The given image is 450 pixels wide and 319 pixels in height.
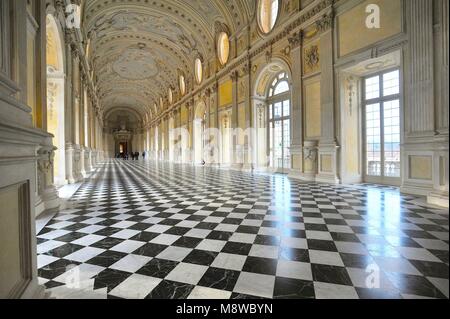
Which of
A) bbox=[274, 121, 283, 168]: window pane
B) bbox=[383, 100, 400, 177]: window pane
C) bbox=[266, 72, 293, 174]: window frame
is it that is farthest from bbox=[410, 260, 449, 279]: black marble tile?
bbox=[274, 121, 283, 168]: window pane

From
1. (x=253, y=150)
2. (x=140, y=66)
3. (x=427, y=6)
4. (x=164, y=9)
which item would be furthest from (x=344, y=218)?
(x=140, y=66)

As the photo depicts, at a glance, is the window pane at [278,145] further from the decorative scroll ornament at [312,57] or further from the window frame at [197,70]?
the window frame at [197,70]

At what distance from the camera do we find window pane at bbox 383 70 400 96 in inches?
293

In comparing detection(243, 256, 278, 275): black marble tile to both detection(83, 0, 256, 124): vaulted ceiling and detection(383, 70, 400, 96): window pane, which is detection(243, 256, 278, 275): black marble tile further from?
detection(83, 0, 256, 124): vaulted ceiling

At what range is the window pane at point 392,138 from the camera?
745 cm

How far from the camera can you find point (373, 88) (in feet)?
26.7

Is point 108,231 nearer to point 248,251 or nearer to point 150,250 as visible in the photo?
point 150,250

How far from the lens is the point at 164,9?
16.3 meters

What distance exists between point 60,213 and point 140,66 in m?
25.8

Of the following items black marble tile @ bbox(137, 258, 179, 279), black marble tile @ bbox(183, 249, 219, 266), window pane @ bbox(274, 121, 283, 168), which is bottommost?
black marble tile @ bbox(183, 249, 219, 266)

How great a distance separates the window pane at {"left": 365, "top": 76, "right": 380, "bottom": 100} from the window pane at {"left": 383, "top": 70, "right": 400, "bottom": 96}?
0.74ft

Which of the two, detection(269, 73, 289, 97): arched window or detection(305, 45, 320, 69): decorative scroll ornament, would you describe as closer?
detection(305, 45, 320, 69): decorative scroll ornament

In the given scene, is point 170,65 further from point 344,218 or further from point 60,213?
point 344,218

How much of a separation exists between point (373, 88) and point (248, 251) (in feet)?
26.0
